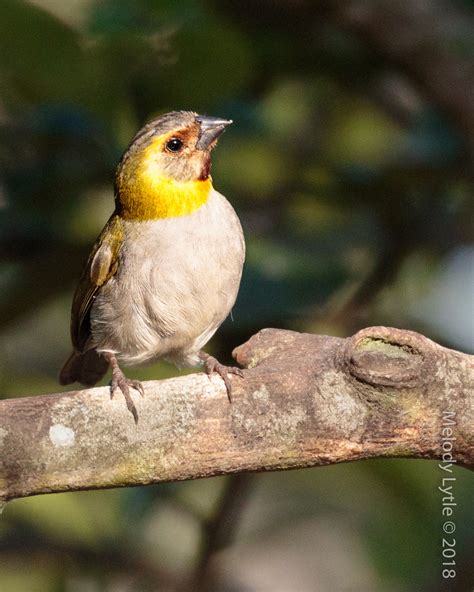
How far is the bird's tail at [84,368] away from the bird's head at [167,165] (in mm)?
806

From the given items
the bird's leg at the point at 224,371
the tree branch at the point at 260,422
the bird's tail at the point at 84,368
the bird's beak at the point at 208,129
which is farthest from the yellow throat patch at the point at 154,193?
the tree branch at the point at 260,422

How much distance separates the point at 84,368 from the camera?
185 inches

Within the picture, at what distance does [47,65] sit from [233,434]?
4.81ft

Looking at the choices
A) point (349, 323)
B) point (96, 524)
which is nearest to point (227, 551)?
point (96, 524)

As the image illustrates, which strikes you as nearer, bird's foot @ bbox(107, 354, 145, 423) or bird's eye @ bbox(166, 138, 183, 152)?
bird's foot @ bbox(107, 354, 145, 423)

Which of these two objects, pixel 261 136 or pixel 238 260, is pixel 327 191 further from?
pixel 238 260

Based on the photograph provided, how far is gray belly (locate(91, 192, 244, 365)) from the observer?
12.8ft

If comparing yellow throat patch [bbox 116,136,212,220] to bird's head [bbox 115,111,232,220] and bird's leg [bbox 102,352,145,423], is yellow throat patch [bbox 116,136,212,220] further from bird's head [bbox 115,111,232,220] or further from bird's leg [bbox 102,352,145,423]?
bird's leg [bbox 102,352,145,423]

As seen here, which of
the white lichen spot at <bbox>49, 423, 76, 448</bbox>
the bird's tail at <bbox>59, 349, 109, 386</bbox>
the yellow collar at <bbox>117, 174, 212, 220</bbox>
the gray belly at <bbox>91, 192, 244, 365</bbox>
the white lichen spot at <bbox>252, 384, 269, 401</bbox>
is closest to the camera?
the white lichen spot at <bbox>49, 423, 76, 448</bbox>

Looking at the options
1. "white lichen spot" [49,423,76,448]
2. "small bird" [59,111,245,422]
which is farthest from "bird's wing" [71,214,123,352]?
"white lichen spot" [49,423,76,448]

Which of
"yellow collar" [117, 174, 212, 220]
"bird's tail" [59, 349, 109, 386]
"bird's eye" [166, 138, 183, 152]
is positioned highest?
"bird's eye" [166, 138, 183, 152]

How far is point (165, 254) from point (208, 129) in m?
0.49

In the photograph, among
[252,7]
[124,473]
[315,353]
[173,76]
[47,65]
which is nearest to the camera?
[124,473]

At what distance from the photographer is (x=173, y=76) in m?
4.15
